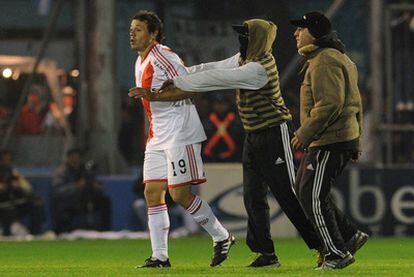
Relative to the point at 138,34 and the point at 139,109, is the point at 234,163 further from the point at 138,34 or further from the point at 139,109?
the point at 138,34

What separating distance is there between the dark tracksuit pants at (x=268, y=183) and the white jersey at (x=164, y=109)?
0.52 metres

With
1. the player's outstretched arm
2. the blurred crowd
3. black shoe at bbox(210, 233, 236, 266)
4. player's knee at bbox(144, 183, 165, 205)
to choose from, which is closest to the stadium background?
the blurred crowd

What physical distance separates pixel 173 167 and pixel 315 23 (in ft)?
5.49

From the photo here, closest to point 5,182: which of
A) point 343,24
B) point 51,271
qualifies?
point 343,24

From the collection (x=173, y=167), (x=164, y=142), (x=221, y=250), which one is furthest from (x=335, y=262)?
(x=164, y=142)

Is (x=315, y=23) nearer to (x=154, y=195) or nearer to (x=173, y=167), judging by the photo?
(x=173, y=167)

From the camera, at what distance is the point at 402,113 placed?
19719 millimetres

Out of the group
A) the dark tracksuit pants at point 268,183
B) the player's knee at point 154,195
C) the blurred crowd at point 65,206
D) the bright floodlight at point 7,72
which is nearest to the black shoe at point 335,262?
the dark tracksuit pants at point 268,183

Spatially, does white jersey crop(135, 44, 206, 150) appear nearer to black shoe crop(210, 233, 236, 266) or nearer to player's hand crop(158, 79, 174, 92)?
player's hand crop(158, 79, 174, 92)

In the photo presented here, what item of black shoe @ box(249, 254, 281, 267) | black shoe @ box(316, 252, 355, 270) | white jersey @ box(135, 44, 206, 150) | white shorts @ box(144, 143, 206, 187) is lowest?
black shoe @ box(249, 254, 281, 267)

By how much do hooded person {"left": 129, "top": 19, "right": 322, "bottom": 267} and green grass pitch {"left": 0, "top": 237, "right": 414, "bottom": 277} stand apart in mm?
354

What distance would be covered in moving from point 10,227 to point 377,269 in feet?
26.0

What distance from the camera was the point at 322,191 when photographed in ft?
38.1

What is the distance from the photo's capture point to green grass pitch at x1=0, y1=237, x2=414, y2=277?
11.9 meters
